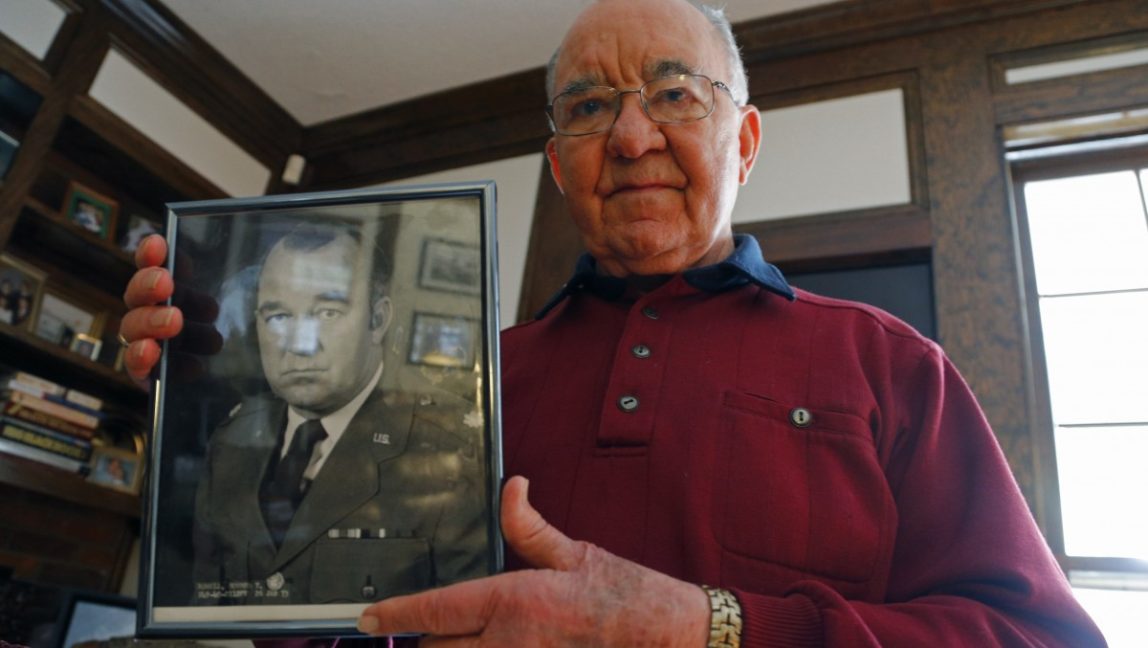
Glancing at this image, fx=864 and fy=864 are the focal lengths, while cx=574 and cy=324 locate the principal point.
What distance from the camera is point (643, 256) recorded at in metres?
1.09

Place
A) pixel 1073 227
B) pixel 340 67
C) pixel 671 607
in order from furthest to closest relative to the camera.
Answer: pixel 340 67
pixel 1073 227
pixel 671 607

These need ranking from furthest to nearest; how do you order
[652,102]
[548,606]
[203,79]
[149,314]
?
[203,79] → [652,102] → [149,314] → [548,606]

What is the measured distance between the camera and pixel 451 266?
805 millimetres

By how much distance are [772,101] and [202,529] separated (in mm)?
2414

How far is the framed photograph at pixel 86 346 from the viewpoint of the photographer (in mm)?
2813

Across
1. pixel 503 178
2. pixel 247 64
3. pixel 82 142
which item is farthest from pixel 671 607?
pixel 247 64

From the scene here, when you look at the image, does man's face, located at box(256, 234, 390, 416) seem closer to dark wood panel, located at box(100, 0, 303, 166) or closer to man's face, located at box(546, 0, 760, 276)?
man's face, located at box(546, 0, 760, 276)

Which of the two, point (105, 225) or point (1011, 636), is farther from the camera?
point (105, 225)

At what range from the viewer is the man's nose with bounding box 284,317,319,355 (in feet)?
2.66

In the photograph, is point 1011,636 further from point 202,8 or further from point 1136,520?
point 202,8

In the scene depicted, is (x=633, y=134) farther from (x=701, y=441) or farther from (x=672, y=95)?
(x=701, y=441)

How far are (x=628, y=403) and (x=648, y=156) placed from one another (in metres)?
0.36

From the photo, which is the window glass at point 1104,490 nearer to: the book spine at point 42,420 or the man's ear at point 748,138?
the man's ear at point 748,138

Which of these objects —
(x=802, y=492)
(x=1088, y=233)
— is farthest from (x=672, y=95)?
(x=1088, y=233)
